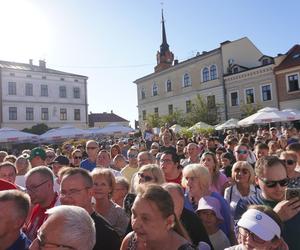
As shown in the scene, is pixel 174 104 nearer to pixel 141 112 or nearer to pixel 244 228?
pixel 141 112

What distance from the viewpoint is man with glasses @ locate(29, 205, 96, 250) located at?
7.54 feet

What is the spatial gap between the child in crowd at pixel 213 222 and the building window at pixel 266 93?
32.5 meters

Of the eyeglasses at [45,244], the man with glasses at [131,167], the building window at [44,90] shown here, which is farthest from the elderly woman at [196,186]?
the building window at [44,90]

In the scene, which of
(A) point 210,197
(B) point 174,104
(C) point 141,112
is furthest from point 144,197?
(C) point 141,112

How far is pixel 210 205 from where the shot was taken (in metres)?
4.11

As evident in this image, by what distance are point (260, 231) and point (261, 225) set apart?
5 centimetres

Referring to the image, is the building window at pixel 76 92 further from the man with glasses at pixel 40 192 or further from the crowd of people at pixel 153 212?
the man with glasses at pixel 40 192

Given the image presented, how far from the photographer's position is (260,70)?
3494 cm

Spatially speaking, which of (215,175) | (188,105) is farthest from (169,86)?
(215,175)

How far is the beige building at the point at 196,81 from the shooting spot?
1549 inches

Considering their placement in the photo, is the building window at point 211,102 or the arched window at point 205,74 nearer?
the building window at point 211,102

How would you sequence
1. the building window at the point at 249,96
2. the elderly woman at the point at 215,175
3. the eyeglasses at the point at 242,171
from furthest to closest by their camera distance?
the building window at the point at 249,96 < the elderly woman at the point at 215,175 < the eyeglasses at the point at 242,171

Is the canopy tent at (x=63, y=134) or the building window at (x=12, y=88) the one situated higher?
the building window at (x=12, y=88)

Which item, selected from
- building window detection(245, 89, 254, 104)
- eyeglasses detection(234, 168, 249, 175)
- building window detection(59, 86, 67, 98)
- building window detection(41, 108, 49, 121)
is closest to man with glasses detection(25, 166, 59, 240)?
eyeglasses detection(234, 168, 249, 175)
